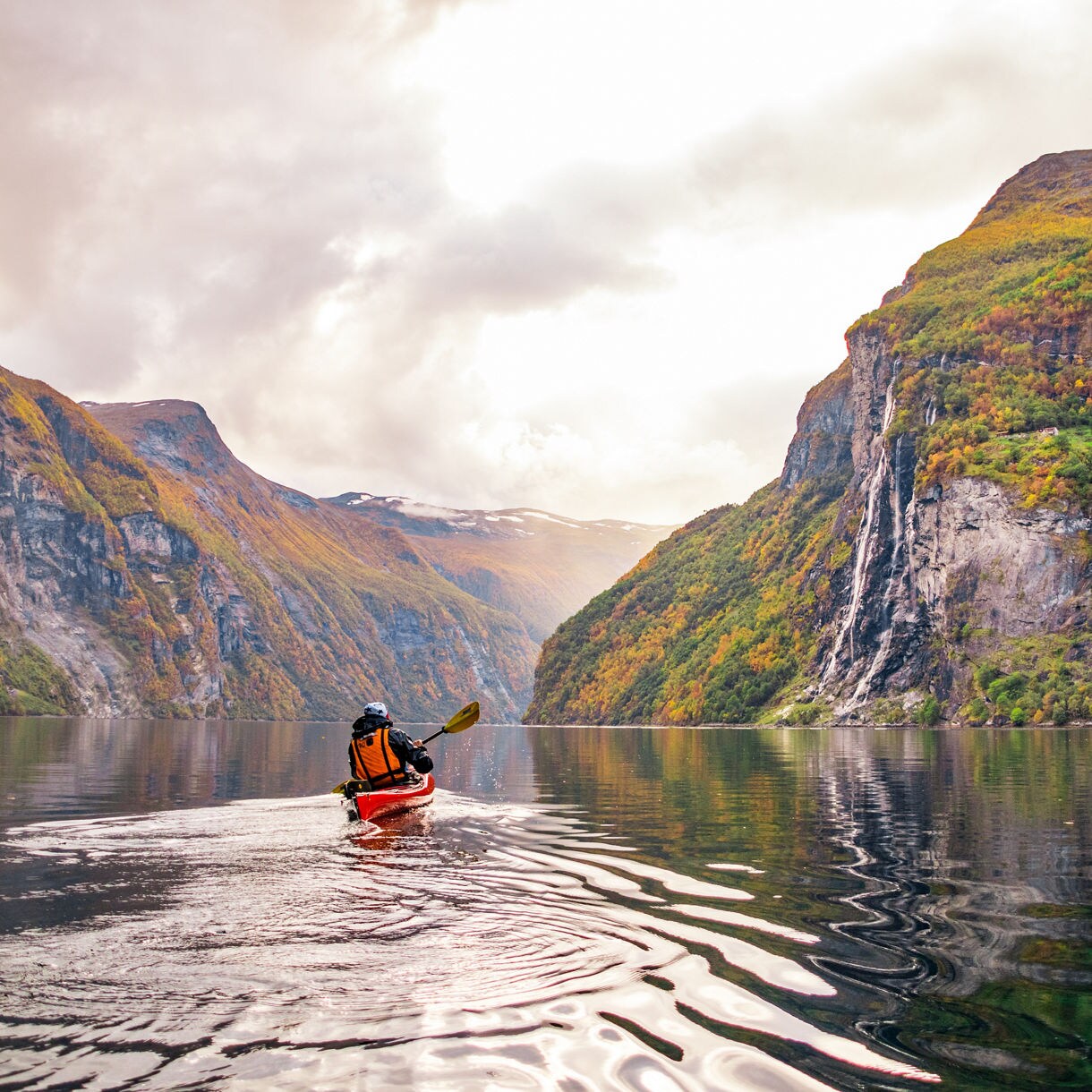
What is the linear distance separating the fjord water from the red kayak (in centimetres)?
64

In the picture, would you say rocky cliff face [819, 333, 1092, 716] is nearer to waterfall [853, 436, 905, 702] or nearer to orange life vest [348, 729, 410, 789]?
waterfall [853, 436, 905, 702]

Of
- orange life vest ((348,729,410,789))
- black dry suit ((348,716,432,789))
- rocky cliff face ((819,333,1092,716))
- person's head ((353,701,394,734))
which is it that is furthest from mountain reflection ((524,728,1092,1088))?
rocky cliff face ((819,333,1092,716))

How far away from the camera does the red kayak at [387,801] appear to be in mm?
30844

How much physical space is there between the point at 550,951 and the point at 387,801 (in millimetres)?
18402

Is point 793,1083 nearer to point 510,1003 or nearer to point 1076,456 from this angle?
point 510,1003

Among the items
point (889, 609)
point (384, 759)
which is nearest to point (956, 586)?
point (889, 609)

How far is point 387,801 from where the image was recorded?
3123 cm

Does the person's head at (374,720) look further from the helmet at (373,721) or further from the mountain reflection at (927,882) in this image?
the mountain reflection at (927,882)

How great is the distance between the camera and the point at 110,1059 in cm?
957

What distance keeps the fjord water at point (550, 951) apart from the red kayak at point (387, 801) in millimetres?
644

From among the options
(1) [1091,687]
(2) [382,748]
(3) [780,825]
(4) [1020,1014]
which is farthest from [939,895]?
(1) [1091,687]

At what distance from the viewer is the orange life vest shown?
31.5m

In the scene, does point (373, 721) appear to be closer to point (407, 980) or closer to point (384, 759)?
point (384, 759)

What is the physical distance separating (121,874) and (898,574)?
619 ft
